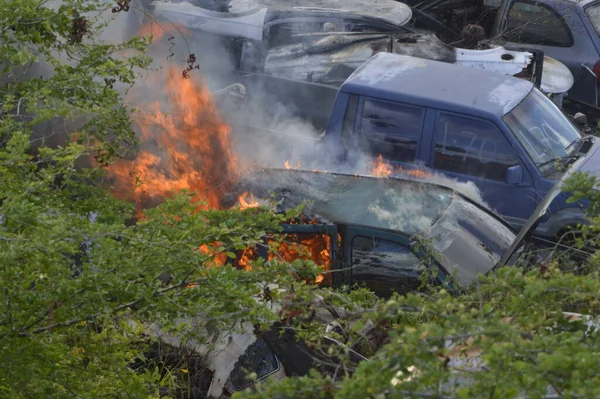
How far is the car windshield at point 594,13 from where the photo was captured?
12481 millimetres

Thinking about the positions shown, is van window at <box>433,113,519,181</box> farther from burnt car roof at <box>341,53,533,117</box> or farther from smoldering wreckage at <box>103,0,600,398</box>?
burnt car roof at <box>341,53,533,117</box>

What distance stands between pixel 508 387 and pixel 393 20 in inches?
369

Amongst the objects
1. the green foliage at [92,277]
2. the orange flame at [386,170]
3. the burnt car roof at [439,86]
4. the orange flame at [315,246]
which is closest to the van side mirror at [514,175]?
the burnt car roof at [439,86]

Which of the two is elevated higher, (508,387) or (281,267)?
(508,387)

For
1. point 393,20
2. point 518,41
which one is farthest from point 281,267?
point 518,41

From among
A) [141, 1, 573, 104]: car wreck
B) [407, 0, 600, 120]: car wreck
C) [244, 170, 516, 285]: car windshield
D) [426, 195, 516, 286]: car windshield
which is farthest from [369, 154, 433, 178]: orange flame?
[407, 0, 600, 120]: car wreck

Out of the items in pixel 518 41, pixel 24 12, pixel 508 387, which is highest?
pixel 24 12

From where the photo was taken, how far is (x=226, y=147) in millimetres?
8547

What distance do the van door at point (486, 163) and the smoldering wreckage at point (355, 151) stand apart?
0.01 metres

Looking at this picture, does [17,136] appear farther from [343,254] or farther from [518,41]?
[518,41]

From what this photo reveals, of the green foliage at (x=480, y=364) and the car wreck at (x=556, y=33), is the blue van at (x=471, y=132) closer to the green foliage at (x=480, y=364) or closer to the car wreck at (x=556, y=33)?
the car wreck at (x=556, y=33)

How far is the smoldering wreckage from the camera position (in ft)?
20.5

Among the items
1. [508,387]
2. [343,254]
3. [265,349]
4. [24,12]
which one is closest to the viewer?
[508,387]

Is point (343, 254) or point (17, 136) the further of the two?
point (343, 254)
